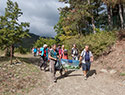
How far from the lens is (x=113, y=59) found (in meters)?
8.07

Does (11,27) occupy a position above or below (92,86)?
above

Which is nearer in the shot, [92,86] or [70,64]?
[92,86]

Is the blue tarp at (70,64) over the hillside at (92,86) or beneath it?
over

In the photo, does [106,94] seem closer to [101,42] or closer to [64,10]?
[101,42]

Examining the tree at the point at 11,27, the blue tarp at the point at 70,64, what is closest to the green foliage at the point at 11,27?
the tree at the point at 11,27

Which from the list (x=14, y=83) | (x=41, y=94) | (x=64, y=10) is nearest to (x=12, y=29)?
(x=14, y=83)

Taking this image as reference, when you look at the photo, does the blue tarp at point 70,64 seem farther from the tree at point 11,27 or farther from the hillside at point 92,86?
the tree at point 11,27

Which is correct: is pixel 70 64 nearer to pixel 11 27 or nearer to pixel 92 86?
pixel 92 86

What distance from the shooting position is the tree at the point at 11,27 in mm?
9375

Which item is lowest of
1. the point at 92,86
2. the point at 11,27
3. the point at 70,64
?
the point at 92,86

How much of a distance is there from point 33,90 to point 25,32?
22.0 ft

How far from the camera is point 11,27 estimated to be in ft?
31.6

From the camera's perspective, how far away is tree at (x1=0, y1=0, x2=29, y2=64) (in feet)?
30.8

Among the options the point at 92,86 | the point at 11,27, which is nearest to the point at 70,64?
the point at 92,86
